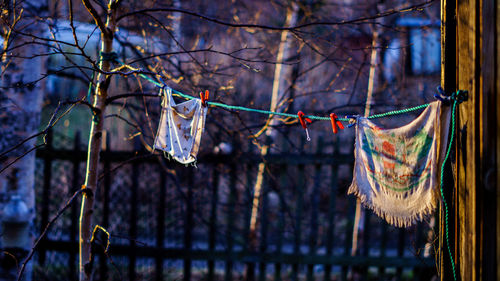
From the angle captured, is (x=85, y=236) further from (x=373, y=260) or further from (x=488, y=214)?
(x=373, y=260)

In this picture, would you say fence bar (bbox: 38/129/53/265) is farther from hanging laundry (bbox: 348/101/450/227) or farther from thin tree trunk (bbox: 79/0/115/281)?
hanging laundry (bbox: 348/101/450/227)

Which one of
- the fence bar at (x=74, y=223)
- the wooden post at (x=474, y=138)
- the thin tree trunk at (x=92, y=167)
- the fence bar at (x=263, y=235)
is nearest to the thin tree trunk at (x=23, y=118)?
the fence bar at (x=74, y=223)

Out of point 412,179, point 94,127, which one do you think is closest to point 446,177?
point 412,179

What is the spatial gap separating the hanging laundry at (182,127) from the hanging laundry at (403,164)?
1259 millimetres

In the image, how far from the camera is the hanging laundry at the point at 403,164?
115 inches

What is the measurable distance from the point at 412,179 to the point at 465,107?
22.3 inches

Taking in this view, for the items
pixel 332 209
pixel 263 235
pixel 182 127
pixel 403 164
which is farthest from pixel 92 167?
pixel 332 209

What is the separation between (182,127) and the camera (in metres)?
3.76

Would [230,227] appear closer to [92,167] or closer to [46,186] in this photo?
[46,186]

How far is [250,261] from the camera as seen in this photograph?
5.80 m

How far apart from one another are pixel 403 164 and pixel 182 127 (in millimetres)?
1758

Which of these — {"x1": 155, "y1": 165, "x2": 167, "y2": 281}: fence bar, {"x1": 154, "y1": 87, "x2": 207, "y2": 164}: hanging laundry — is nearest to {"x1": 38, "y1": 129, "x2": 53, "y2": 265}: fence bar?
{"x1": 155, "y1": 165, "x2": 167, "y2": 281}: fence bar

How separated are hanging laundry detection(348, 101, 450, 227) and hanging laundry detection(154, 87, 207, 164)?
1.26 m

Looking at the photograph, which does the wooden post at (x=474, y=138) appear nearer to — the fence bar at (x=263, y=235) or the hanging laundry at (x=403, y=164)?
the hanging laundry at (x=403, y=164)
